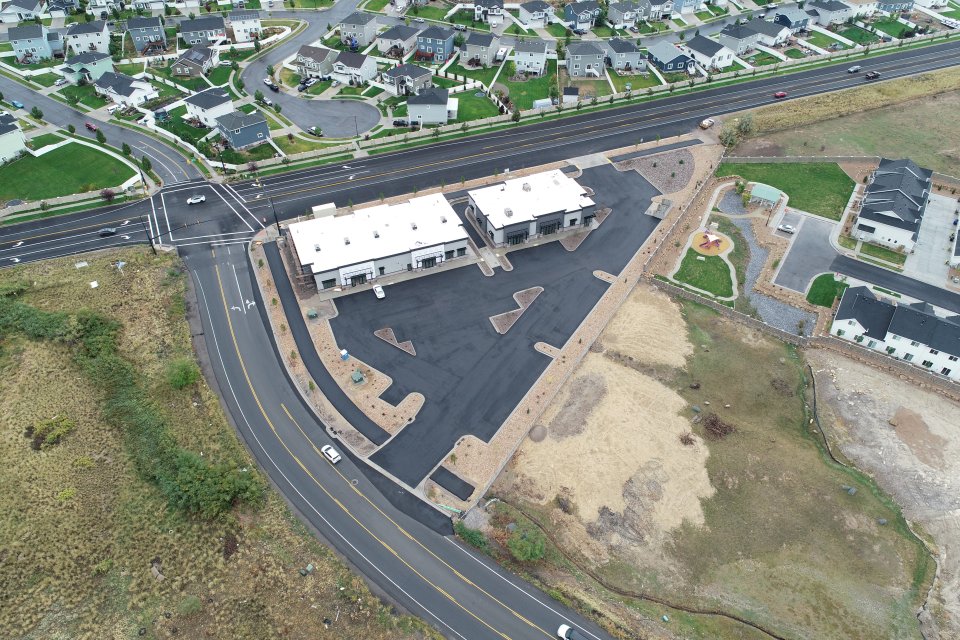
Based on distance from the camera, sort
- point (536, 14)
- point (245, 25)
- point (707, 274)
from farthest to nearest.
Answer: point (536, 14)
point (245, 25)
point (707, 274)

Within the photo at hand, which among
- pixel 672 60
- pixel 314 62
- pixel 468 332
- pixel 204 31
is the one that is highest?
pixel 672 60

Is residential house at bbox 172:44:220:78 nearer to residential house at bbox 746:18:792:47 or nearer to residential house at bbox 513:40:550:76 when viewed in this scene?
residential house at bbox 513:40:550:76

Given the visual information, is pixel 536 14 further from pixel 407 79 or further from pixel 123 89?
pixel 123 89

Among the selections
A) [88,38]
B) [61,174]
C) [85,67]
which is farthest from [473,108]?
[88,38]

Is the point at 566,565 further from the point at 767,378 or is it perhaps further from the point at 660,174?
the point at 660,174

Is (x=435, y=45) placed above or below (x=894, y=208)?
above

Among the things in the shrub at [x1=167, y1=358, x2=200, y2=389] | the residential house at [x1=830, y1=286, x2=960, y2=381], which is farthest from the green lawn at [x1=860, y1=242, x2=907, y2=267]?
the shrub at [x1=167, y1=358, x2=200, y2=389]
